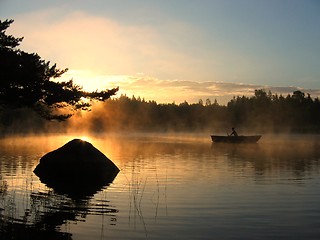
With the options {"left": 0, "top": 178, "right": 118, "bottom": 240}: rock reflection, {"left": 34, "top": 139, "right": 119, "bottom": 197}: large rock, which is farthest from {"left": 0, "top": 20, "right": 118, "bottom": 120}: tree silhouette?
{"left": 34, "top": 139, "right": 119, "bottom": 197}: large rock

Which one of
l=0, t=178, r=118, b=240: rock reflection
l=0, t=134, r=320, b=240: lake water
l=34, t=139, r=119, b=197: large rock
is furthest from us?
l=34, t=139, r=119, b=197: large rock

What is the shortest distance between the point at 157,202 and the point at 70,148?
38.9 feet

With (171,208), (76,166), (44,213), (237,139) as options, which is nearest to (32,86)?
(44,213)

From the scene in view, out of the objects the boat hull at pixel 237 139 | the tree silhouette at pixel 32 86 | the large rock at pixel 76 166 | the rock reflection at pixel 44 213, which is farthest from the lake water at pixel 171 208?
the boat hull at pixel 237 139

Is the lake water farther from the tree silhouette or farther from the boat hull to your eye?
the boat hull

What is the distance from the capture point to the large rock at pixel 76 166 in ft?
93.8

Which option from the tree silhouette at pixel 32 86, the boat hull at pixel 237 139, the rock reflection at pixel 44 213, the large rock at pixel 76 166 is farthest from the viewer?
the boat hull at pixel 237 139

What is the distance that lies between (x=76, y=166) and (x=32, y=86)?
10944mm

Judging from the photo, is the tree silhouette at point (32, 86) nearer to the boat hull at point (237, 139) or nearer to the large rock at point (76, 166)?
the large rock at point (76, 166)

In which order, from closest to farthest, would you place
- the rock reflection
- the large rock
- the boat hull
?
the rock reflection → the large rock → the boat hull

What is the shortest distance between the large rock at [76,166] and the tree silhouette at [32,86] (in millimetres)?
7660

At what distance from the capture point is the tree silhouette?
18.5 meters

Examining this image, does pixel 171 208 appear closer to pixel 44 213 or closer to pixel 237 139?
pixel 44 213

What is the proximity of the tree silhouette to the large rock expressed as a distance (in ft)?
25.1
